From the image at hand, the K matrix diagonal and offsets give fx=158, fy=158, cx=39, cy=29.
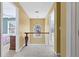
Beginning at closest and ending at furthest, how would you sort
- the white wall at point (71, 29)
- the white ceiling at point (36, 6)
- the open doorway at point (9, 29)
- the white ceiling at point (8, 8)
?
the white wall at point (71, 29), the white ceiling at point (8, 8), the white ceiling at point (36, 6), the open doorway at point (9, 29)

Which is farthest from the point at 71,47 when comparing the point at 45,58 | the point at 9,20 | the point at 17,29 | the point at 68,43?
the point at 9,20

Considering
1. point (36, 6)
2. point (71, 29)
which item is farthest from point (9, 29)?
point (71, 29)

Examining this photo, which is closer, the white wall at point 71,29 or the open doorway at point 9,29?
the white wall at point 71,29

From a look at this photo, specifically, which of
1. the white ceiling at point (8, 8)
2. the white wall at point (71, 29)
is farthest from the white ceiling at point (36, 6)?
the white wall at point (71, 29)

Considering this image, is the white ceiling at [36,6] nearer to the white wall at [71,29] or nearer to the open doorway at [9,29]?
the open doorway at [9,29]

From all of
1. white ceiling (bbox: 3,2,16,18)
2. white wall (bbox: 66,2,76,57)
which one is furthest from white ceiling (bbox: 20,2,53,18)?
white wall (bbox: 66,2,76,57)

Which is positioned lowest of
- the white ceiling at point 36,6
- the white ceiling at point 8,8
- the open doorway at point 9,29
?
the open doorway at point 9,29

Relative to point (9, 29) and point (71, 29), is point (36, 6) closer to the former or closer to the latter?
point (9, 29)

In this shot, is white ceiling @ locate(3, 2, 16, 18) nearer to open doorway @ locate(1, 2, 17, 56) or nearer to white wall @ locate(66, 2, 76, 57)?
open doorway @ locate(1, 2, 17, 56)

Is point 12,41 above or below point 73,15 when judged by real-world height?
below

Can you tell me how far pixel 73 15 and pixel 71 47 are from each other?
54cm

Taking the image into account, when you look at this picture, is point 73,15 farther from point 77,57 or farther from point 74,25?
point 77,57

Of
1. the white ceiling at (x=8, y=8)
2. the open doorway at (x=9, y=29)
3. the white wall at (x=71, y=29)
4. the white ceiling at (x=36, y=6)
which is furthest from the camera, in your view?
the open doorway at (x=9, y=29)

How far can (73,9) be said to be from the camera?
2.65 meters
